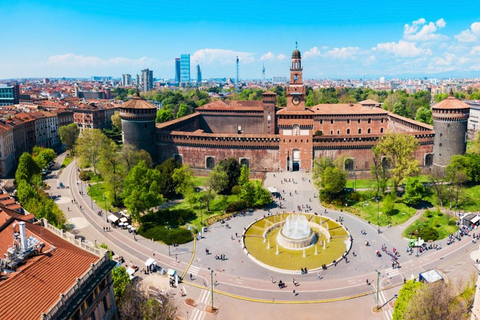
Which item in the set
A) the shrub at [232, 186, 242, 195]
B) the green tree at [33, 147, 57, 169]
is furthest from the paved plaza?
the green tree at [33, 147, 57, 169]

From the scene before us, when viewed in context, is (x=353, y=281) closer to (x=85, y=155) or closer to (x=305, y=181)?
(x=305, y=181)

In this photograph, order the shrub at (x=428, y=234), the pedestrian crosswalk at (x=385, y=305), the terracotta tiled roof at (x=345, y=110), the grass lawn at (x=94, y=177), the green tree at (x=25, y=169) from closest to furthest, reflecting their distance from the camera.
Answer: the pedestrian crosswalk at (x=385, y=305)
the shrub at (x=428, y=234)
the green tree at (x=25, y=169)
the grass lawn at (x=94, y=177)
the terracotta tiled roof at (x=345, y=110)

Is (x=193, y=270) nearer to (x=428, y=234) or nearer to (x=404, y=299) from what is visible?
(x=404, y=299)

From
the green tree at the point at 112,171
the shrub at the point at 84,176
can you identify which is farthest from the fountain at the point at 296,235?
the shrub at the point at 84,176

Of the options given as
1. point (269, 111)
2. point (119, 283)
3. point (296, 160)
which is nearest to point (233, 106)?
point (269, 111)

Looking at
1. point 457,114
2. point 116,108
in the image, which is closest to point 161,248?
point 457,114

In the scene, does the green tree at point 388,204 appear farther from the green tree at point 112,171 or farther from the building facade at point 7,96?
the building facade at point 7,96

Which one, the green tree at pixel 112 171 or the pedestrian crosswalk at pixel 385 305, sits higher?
the green tree at pixel 112 171
